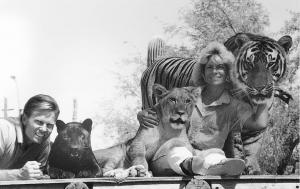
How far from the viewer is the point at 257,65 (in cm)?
650

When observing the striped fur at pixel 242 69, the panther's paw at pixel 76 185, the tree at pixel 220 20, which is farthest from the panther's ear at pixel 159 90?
the tree at pixel 220 20

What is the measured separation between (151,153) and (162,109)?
39 centimetres

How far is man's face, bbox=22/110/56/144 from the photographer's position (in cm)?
553

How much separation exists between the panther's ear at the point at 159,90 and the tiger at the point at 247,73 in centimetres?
15

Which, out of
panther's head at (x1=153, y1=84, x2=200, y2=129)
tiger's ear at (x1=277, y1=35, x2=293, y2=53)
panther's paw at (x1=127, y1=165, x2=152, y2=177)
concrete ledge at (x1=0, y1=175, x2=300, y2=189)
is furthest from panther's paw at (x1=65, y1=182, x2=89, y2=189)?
tiger's ear at (x1=277, y1=35, x2=293, y2=53)

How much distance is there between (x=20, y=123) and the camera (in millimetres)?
5566

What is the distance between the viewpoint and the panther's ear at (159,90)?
6.12 meters

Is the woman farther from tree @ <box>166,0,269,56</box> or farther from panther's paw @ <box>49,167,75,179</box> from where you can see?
tree @ <box>166,0,269,56</box>

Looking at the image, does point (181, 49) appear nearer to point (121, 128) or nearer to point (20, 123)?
point (121, 128)

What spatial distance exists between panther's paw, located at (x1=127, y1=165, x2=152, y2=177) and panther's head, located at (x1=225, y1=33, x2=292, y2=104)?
1299mm

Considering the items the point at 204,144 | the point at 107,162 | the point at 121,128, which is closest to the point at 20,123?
the point at 107,162

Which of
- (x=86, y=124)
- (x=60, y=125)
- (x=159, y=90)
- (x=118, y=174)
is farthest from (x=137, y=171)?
(x=159, y=90)

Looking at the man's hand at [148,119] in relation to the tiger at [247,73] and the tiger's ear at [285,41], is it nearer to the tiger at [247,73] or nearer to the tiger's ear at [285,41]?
the tiger at [247,73]

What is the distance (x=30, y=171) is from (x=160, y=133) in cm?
129
